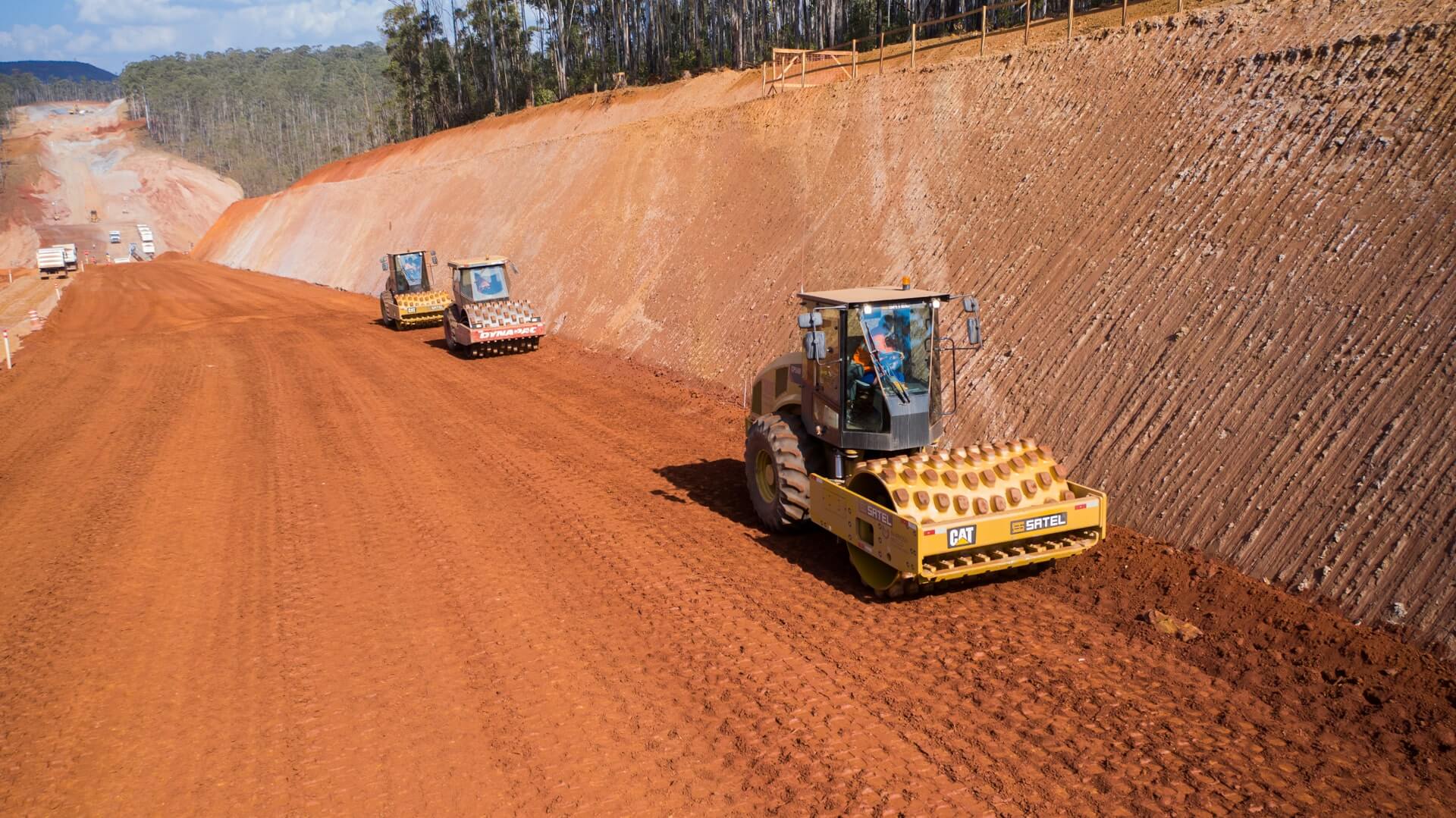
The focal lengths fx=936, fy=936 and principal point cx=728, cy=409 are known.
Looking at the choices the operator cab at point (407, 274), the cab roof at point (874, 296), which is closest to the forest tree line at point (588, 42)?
the operator cab at point (407, 274)

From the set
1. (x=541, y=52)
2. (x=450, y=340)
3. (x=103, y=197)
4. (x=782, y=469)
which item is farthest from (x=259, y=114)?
(x=782, y=469)

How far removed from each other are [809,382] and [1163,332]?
4.50 m

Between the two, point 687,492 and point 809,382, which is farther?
point 687,492

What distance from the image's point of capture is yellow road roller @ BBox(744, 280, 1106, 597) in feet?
25.9

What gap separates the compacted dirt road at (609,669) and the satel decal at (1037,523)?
0.71m

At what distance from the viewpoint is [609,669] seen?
7.30m

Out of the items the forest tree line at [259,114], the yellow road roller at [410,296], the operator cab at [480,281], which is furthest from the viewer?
the forest tree line at [259,114]

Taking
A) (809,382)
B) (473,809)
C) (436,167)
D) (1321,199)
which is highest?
(436,167)

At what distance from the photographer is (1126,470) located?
10.1 m

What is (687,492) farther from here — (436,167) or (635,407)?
(436,167)

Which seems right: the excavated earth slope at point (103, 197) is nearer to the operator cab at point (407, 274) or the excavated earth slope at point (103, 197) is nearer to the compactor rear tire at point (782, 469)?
the operator cab at point (407, 274)

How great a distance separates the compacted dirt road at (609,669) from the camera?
19.0 feet

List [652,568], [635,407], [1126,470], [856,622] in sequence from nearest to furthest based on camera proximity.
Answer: [856,622] < [652,568] < [1126,470] < [635,407]

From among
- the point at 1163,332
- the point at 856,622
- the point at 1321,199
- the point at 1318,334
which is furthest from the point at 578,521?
the point at 1321,199
